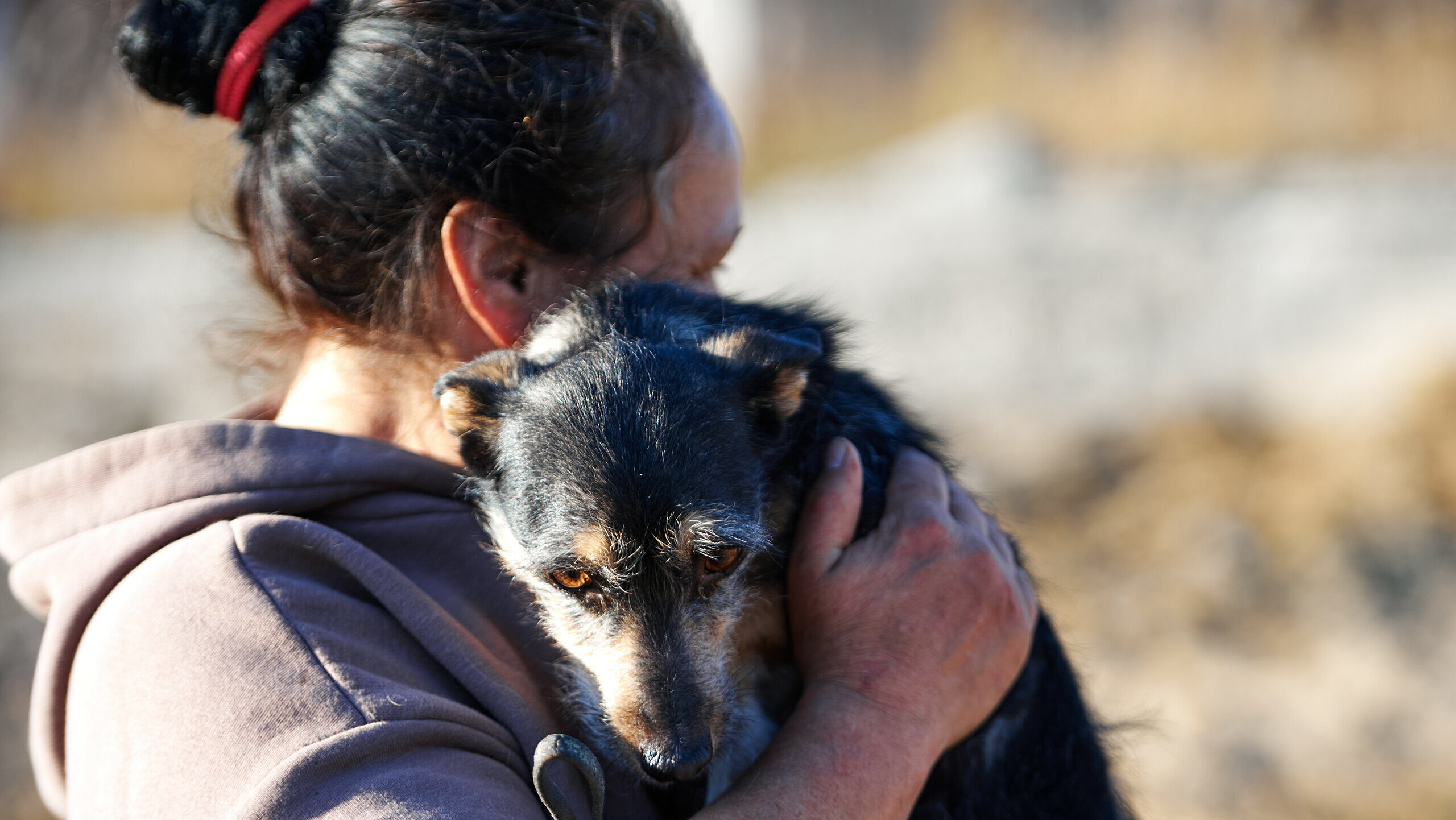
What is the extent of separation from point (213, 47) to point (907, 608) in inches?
67.1

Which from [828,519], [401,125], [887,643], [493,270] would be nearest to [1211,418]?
[828,519]

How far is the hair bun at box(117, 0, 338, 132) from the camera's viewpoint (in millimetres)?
1931

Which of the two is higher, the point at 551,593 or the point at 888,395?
the point at 888,395

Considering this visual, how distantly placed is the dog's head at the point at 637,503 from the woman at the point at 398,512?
0.35 ft

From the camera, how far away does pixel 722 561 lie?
1.89 m

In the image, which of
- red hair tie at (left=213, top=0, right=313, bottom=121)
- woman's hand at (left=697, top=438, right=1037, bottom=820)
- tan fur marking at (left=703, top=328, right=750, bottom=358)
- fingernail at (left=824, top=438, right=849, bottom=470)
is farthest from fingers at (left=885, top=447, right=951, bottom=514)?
red hair tie at (left=213, top=0, right=313, bottom=121)

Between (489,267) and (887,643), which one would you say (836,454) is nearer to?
(887,643)

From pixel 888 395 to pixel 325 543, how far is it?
59.1 inches

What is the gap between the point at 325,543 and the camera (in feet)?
5.38

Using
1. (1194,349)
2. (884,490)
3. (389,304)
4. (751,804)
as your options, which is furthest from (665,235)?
(1194,349)

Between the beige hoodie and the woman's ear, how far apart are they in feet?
1.14

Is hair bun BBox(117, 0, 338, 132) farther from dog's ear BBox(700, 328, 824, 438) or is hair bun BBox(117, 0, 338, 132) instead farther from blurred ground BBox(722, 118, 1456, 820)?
blurred ground BBox(722, 118, 1456, 820)

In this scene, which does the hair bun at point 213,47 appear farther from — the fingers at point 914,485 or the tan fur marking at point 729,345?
the fingers at point 914,485

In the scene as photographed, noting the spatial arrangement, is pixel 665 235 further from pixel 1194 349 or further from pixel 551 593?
pixel 1194 349
